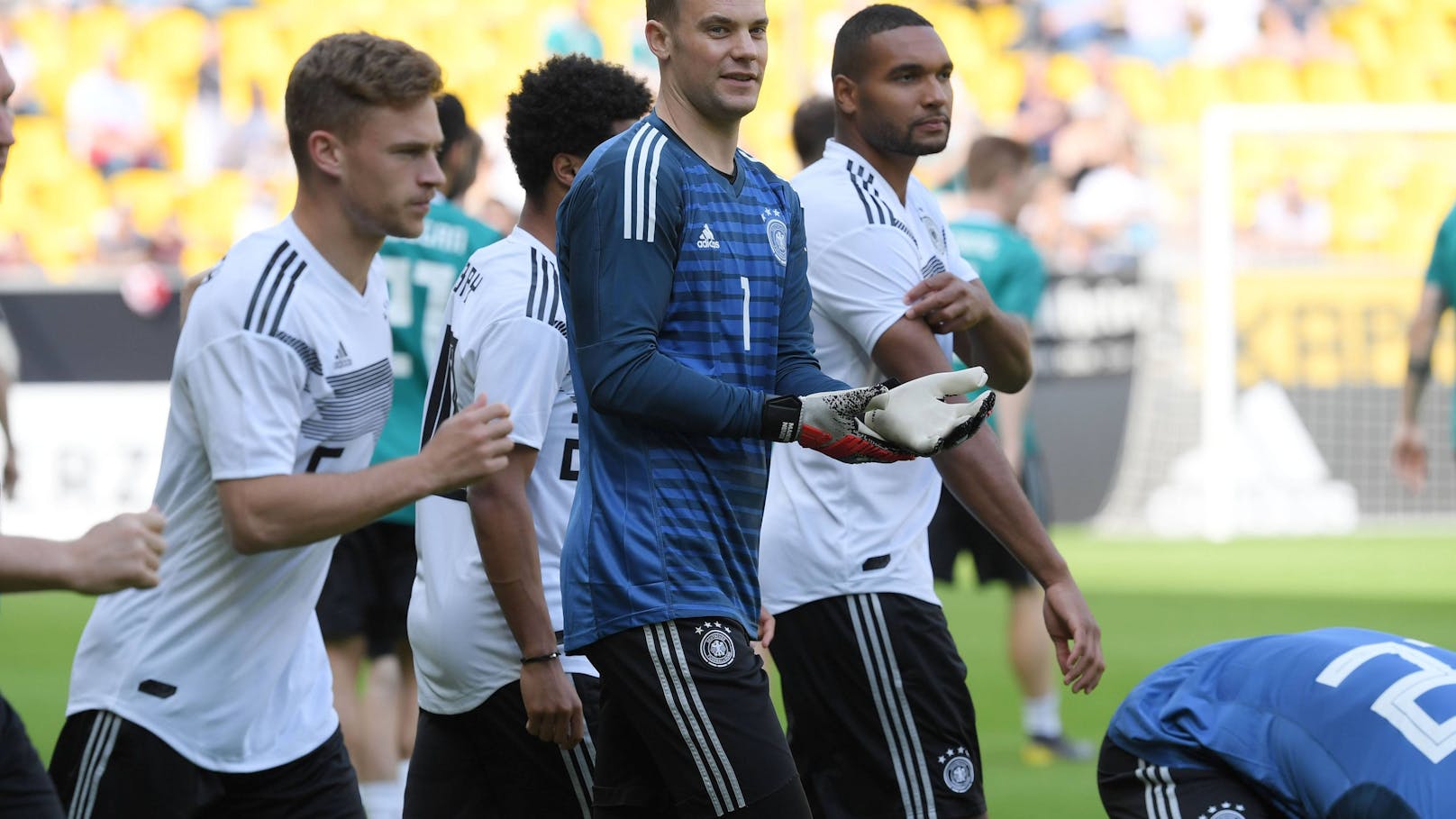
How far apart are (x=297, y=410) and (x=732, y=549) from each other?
82 cm

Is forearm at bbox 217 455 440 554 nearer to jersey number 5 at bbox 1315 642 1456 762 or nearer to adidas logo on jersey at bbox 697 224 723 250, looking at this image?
adidas logo on jersey at bbox 697 224 723 250

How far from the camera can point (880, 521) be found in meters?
4.11

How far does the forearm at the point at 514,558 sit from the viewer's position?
344 cm

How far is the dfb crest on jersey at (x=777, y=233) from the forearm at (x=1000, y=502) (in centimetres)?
74

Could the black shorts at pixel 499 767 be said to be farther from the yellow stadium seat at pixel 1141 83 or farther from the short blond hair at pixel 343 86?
the yellow stadium seat at pixel 1141 83

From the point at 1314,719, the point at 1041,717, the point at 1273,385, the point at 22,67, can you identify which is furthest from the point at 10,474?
the point at 22,67

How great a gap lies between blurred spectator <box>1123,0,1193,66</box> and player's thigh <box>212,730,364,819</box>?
17.1 meters

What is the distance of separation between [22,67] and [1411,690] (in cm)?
1698

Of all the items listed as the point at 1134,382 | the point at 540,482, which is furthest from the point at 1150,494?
the point at 540,482

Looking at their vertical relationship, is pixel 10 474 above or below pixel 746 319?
below

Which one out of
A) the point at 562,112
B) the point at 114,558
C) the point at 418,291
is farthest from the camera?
the point at 418,291

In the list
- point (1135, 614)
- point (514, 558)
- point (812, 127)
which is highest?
point (812, 127)

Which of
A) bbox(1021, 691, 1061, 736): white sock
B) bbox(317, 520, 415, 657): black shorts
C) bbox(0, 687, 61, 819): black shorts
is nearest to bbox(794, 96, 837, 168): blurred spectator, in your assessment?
bbox(317, 520, 415, 657): black shorts

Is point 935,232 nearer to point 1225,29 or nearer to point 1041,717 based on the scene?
point 1041,717
